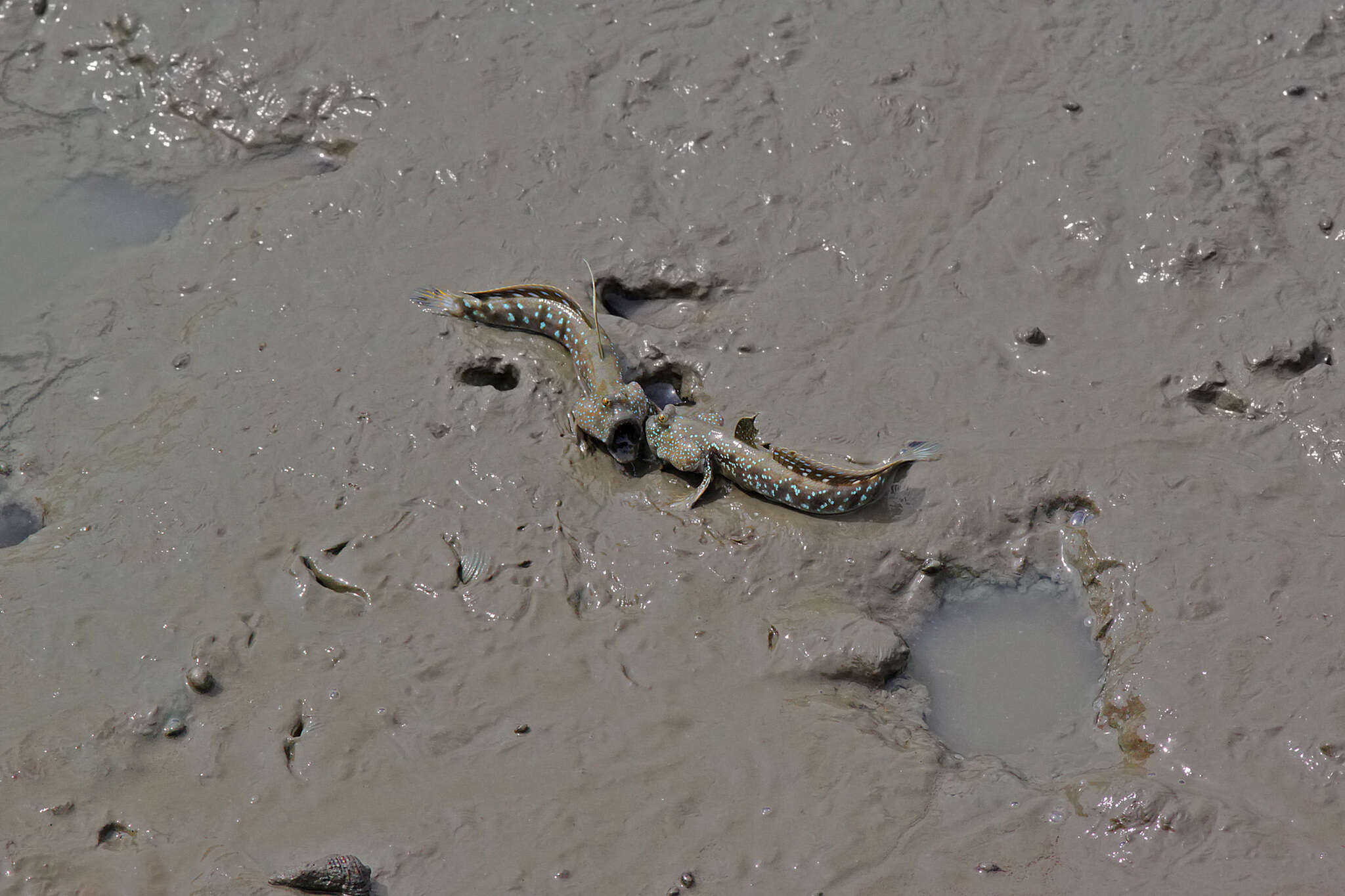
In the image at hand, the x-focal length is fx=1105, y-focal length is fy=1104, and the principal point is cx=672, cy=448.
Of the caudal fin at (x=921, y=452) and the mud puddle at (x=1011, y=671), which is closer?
the mud puddle at (x=1011, y=671)

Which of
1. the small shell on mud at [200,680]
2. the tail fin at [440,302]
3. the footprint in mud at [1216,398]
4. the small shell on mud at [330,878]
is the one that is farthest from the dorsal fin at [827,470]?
the small shell on mud at [200,680]

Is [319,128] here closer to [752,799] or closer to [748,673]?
[748,673]

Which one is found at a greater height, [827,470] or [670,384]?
[827,470]

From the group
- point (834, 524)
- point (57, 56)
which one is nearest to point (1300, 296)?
point (834, 524)

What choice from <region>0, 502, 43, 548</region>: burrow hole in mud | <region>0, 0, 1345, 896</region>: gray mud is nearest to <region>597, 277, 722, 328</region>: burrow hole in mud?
<region>0, 0, 1345, 896</region>: gray mud

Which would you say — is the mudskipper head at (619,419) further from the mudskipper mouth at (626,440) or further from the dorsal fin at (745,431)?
the dorsal fin at (745,431)

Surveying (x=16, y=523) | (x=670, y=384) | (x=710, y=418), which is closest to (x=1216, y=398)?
(x=710, y=418)

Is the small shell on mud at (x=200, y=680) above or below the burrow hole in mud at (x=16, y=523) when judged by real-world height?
above

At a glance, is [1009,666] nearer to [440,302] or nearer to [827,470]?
[827,470]
